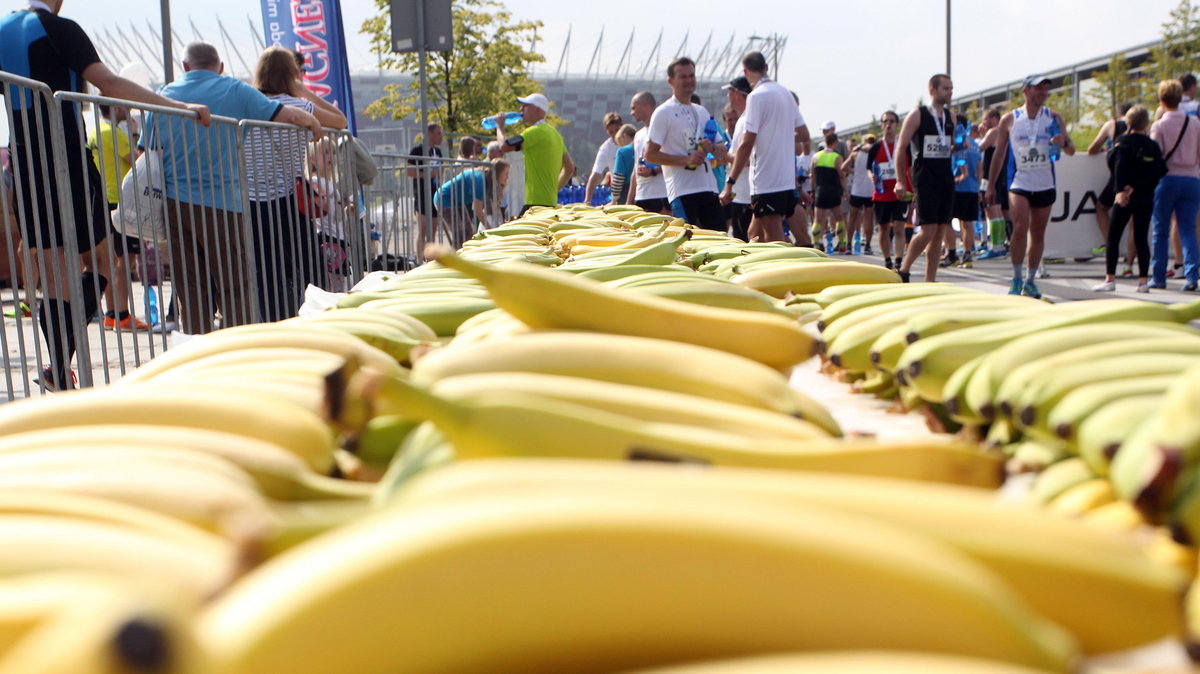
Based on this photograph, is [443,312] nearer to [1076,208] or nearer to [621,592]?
[621,592]

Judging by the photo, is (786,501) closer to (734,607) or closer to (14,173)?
(734,607)

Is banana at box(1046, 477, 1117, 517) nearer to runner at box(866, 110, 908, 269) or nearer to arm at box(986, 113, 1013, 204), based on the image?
arm at box(986, 113, 1013, 204)

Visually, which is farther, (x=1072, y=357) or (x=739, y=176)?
(x=739, y=176)

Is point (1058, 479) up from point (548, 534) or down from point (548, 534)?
down

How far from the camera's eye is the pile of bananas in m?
0.67

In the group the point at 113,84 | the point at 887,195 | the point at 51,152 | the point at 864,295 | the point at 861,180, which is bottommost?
the point at 864,295

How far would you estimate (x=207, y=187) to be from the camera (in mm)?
5789

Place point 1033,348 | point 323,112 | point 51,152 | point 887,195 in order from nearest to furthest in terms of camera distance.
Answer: point 1033,348 < point 51,152 < point 323,112 < point 887,195

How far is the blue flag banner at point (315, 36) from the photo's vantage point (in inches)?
504

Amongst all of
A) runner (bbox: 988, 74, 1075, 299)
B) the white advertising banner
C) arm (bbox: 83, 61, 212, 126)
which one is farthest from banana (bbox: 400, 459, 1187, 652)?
the white advertising banner

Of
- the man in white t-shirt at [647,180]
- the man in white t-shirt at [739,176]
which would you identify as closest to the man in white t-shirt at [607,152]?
the man in white t-shirt at [739,176]

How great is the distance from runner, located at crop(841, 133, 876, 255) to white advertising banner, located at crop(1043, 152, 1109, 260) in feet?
9.34

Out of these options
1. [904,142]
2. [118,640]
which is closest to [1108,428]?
[118,640]

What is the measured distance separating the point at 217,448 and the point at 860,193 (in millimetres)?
16667
